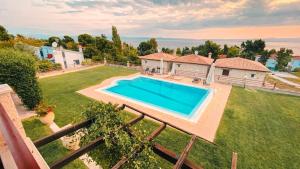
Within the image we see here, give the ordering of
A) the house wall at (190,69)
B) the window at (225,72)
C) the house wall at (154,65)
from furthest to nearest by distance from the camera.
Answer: the house wall at (154,65) < the house wall at (190,69) < the window at (225,72)

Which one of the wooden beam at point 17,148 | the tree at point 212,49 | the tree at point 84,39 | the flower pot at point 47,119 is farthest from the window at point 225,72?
the tree at point 84,39

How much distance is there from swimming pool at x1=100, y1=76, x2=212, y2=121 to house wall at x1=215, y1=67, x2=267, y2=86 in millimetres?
4991

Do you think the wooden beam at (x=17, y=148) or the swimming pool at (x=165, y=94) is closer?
the wooden beam at (x=17, y=148)

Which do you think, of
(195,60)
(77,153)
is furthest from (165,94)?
Answer: (77,153)

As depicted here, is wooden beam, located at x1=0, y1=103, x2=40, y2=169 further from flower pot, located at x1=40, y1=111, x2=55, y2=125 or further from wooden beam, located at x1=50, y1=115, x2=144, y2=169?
flower pot, located at x1=40, y1=111, x2=55, y2=125

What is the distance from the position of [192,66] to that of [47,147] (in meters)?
19.3

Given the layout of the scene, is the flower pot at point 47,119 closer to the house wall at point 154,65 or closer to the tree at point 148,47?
the house wall at point 154,65

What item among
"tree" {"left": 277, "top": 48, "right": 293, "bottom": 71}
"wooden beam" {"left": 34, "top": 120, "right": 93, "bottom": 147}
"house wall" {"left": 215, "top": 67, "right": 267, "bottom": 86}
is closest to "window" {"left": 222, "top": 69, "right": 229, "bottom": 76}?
"house wall" {"left": 215, "top": 67, "right": 267, "bottom": 86}

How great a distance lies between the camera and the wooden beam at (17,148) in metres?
1.07

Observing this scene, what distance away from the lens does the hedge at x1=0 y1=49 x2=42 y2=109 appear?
8.40 m

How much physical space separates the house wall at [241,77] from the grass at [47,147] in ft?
64.1

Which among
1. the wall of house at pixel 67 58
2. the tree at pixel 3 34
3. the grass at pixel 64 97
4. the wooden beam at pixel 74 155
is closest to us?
the wooden beam at pixel 74 155

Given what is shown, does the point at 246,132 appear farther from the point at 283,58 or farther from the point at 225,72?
the point at 283,58

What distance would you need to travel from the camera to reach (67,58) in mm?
27359
